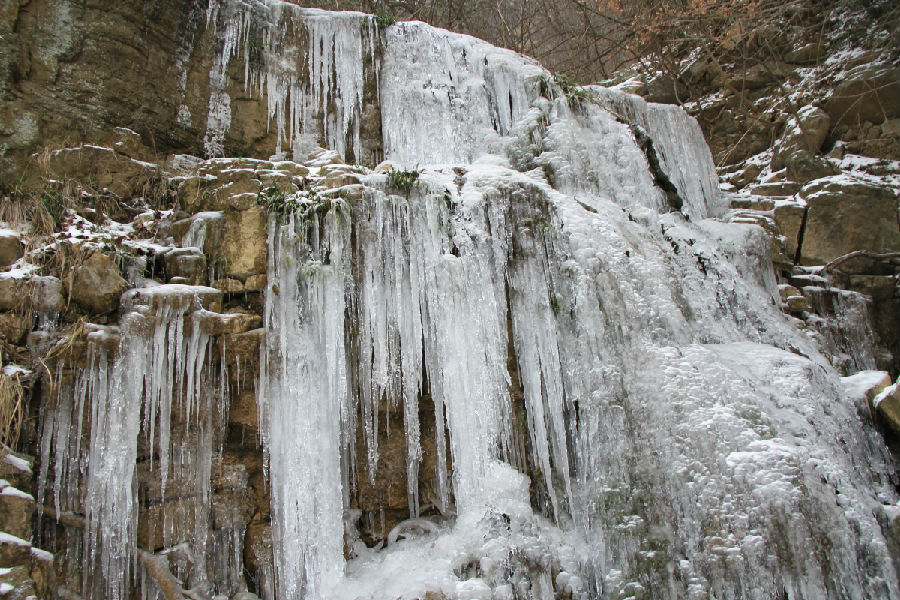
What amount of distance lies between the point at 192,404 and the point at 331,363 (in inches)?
39.4

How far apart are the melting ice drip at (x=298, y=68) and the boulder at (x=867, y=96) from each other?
25.1 ft

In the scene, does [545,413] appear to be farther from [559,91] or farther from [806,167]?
[806,167]

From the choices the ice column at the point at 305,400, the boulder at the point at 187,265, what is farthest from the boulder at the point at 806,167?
the boulder at the point at 187,265

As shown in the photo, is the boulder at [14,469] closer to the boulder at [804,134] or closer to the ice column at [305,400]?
the ice column at [305,400]

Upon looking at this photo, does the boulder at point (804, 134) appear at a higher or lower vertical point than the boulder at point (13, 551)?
higher

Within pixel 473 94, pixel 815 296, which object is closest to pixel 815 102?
pixel 815 296

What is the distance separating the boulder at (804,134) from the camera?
8852mm

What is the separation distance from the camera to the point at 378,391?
421 centimetres

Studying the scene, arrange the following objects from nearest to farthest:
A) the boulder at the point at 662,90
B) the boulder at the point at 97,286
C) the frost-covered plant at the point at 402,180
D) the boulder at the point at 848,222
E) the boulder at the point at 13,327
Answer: the boulder at the point at 13,327 → the boulder at the point at 97,286 → the frost-covered plant at the point at 402,180 → the boulder at the point at 848,222 → the boulder at the point at 662,90

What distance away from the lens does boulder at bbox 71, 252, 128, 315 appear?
148 inches

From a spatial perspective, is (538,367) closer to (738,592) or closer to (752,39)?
(738,592)

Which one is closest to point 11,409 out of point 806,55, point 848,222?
point 848,222

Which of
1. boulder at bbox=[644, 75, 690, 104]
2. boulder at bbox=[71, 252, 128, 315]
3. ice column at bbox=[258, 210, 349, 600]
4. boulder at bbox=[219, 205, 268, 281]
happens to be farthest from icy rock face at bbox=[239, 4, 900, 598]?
boulder at bbox=[644, 75, 690, 104]

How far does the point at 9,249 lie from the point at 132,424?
1601 mm
